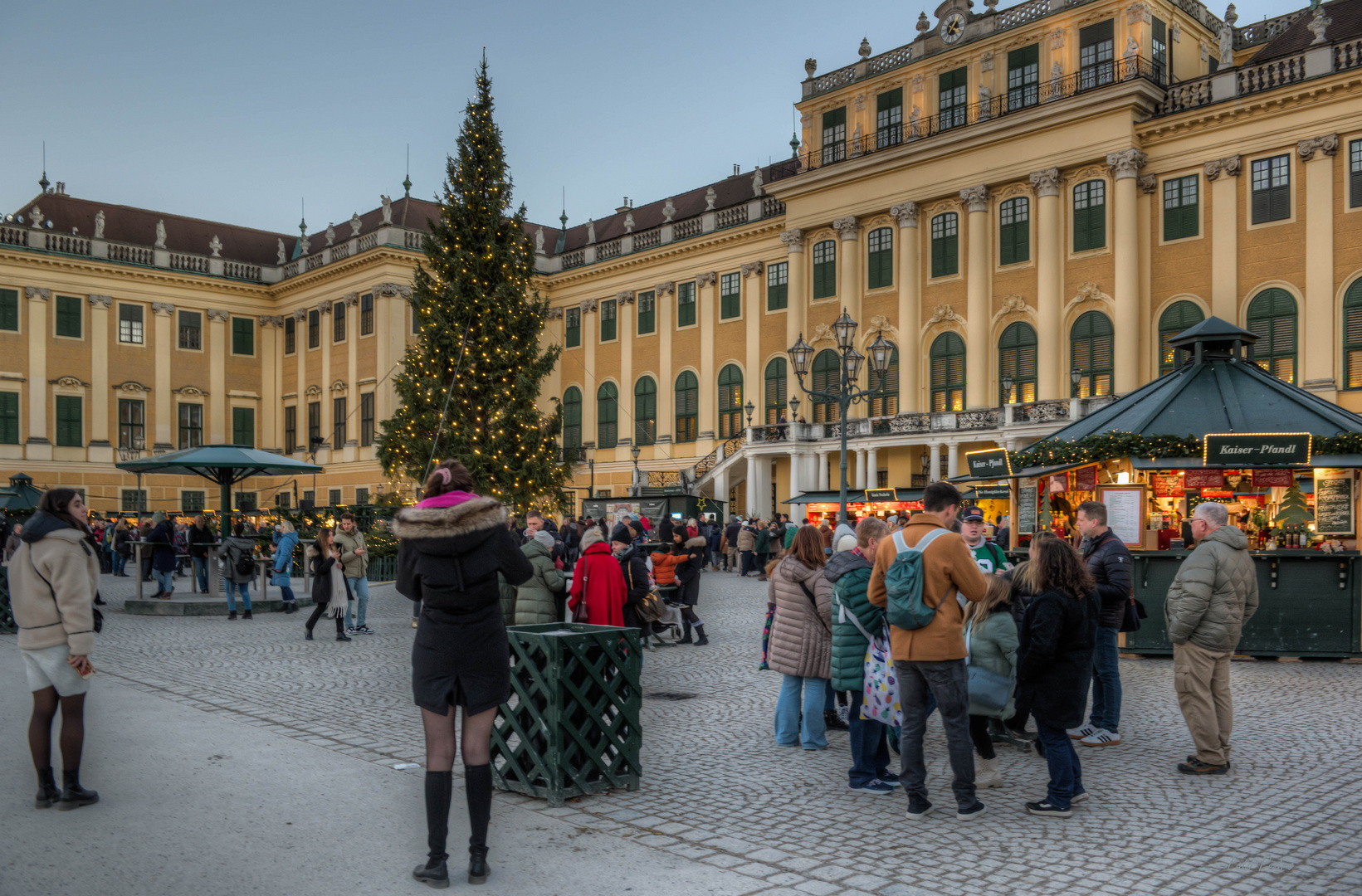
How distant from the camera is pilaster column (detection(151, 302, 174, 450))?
51375 mm

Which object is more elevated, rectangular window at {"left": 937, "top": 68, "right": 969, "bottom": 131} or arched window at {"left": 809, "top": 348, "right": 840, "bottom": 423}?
rectangular window at {"left": 937, "top": 68, "right": 969, "bottom": 131}

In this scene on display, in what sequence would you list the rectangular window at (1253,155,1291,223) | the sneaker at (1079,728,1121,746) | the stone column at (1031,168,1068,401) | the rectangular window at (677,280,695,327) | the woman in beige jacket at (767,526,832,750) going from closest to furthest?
the woman in beige jacket at (767,526,832,750) < the sneaker at (1079,728,1121,746) < the rectangular window at (1253,155,1291,223) < the stone column at (1031,168,1068,401) < the rectangular window at (677,280,695,327)

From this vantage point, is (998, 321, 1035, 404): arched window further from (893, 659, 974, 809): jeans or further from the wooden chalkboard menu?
(893, 659, 974, 809): jeans

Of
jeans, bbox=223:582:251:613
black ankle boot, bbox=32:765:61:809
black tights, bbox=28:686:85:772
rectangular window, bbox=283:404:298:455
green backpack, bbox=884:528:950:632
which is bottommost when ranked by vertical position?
jeans, bbox=223:582:251:613

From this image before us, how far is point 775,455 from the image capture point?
40438mm

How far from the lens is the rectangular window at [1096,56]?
34.0 metres

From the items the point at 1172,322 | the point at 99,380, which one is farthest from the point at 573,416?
the point at 1172,322

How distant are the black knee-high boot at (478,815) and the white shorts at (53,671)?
8.62 ft

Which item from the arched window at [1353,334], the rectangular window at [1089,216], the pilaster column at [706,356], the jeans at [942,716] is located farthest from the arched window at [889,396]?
the jeans at [942,716]

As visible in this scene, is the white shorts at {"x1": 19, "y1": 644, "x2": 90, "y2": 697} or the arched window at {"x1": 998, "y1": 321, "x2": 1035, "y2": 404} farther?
the arched window at {"x1": 998, "y1": 321, "x2": 1035, "y2": 404}

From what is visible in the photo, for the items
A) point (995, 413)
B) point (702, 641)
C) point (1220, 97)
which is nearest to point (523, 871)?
point (702, 641)

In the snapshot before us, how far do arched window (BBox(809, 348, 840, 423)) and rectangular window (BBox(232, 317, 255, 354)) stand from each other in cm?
2925

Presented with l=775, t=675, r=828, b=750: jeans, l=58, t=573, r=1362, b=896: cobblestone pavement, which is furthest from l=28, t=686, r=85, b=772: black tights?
l=775, t=675, r=828, b=750: jeans

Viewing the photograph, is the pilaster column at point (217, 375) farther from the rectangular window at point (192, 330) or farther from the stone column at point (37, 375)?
the stone column at point (37, 375)
